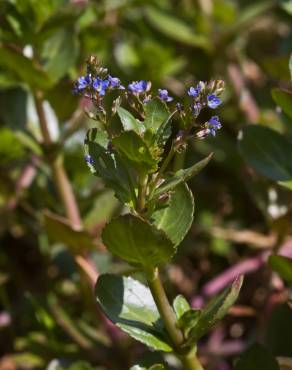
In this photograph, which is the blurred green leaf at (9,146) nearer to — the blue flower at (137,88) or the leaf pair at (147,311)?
the leaf pair at (147,311)

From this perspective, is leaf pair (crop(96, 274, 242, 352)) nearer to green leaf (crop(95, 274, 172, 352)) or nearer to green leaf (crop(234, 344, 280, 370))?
green leaf (crop(95, 274, 172, 352))

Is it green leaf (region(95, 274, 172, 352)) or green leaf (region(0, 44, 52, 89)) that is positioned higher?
green leaf (region(0, 44, 52, 89))

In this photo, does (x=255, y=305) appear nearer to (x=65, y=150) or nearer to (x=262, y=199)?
(x=262, y=199)

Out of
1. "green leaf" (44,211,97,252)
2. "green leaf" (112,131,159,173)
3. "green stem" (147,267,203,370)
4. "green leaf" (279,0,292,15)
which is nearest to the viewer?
"green leaf" (112,131,159,173)

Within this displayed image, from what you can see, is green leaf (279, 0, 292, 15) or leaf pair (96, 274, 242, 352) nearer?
leaf pair (96, 274, 242, 352)

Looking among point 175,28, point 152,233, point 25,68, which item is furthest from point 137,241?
point 175,28

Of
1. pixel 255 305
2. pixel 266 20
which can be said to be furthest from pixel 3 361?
pixel 266 20

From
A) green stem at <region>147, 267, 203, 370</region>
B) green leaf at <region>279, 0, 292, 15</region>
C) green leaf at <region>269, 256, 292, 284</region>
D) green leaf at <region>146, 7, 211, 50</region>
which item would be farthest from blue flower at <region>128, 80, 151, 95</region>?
green leaf at <region>146, 7, 211, 50</region>
